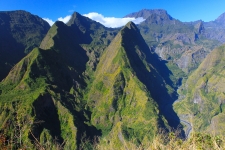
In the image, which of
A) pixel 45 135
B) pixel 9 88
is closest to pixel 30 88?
pixel 9 88

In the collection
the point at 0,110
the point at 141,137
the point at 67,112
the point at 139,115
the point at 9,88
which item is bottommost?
the point at 141,137

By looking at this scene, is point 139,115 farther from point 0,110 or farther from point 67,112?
point 0,110

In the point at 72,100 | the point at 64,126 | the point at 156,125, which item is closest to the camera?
the point at 64,126

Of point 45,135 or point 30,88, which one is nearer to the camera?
point 45,135

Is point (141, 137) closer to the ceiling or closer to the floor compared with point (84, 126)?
closer to the floor

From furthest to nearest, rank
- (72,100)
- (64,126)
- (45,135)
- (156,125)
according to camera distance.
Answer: (72,100) → (156,125) → (64,126) → (45,135)

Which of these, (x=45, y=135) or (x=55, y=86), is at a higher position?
(x=55, y=86)

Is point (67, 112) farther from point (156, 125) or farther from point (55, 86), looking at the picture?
point (156, 125)

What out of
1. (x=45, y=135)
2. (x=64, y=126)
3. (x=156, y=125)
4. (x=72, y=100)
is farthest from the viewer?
(x=72, y=100)

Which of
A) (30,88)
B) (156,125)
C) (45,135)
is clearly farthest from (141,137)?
(30,88)
